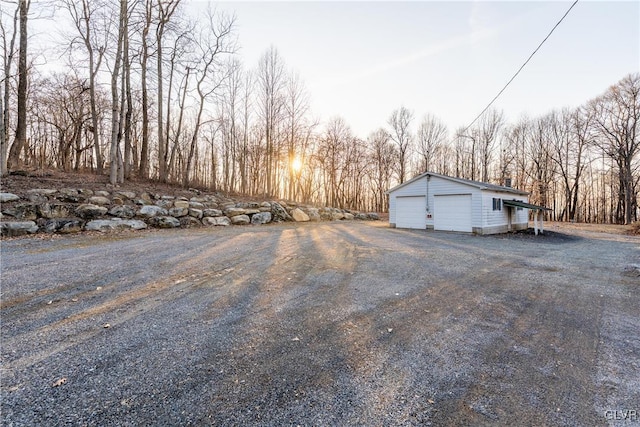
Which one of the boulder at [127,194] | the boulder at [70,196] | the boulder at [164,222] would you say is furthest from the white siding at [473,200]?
the boulder at [70,196]

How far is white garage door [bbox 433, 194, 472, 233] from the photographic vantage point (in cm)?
1221

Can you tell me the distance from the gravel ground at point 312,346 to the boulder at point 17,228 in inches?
139

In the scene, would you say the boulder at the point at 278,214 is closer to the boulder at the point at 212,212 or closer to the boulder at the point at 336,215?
the boulder at the point at 212,212

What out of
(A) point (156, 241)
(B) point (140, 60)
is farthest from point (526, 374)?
(B) point (140, 60)

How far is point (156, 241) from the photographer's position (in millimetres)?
7395

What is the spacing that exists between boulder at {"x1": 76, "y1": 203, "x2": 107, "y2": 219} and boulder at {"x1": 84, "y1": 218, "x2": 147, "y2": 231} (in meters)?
0.34

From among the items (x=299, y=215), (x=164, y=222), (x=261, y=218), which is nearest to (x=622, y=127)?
(x=299, y=215)

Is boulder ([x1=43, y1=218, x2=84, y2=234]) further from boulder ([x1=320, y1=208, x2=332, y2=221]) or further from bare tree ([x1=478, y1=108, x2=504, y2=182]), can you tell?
bare tree ([x1=478, y1=108, x2=504, y2=182])

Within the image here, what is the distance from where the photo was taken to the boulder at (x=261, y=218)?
13.3 metres

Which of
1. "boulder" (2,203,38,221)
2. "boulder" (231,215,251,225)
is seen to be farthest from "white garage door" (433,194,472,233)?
"boulder" (2,203,38,221)

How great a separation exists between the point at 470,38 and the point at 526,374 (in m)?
9.04

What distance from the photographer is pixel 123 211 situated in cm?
962

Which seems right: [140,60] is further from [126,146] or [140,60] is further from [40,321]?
[40,321]

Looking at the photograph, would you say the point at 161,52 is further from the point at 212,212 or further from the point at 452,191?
the point at 452,191
